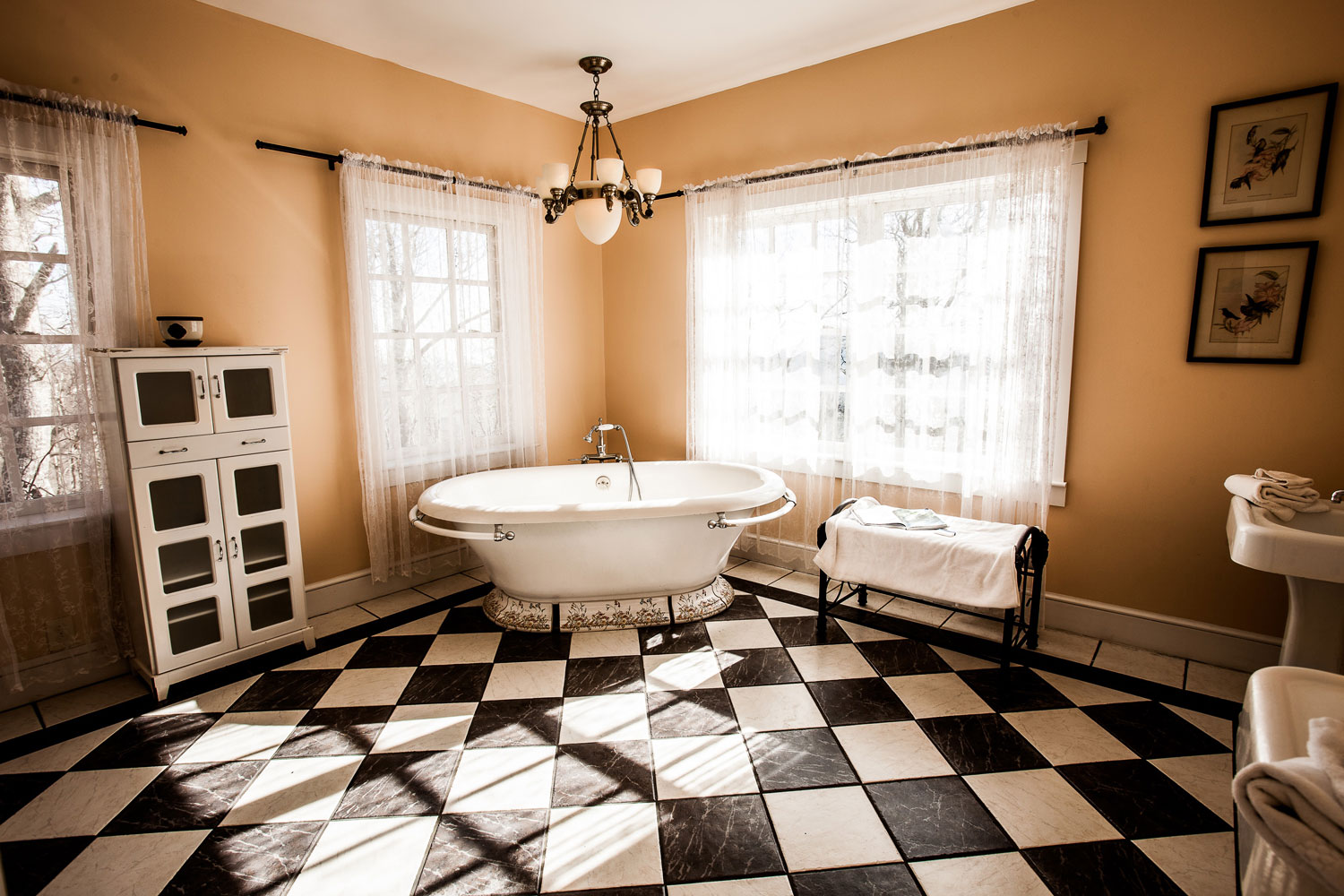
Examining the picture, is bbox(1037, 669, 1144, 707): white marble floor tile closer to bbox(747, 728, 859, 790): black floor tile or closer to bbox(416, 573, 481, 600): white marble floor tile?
bbox(747, 728, 859, 790): black floor tile

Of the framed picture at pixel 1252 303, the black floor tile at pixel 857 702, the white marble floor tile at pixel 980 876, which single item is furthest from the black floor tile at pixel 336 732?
the framed picture at pixel 1252 303

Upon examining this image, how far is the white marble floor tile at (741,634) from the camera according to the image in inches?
117

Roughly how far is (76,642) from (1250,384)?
15.2 feet

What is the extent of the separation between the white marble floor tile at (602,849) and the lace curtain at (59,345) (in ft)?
6.96

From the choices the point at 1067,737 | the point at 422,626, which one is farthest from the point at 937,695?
the point at 422,626

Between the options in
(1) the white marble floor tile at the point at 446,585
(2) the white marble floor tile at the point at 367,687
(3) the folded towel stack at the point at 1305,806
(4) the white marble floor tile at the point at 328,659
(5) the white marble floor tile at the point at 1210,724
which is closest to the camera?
(3) the folded towel stack at the point at 1305,806

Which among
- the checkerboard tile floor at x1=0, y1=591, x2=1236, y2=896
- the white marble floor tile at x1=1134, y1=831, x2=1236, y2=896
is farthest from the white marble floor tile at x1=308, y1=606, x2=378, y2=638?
the white marble floor tile at x1=1134, y1=831, x2=1236, y2=896

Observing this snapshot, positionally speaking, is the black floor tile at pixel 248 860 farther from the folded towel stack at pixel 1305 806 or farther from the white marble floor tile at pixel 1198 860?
the white marble floor tile at pixel 1198 860

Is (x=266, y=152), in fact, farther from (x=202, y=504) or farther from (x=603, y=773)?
(x=603, y=773)

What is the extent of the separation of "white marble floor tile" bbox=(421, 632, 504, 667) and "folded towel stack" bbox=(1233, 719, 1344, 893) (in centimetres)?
254

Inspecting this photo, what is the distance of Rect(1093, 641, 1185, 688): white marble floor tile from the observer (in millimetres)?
2602

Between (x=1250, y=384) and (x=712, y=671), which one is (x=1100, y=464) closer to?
(x=1250, y=384)

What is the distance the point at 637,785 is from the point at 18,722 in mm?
2294

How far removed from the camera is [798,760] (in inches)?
84.9
